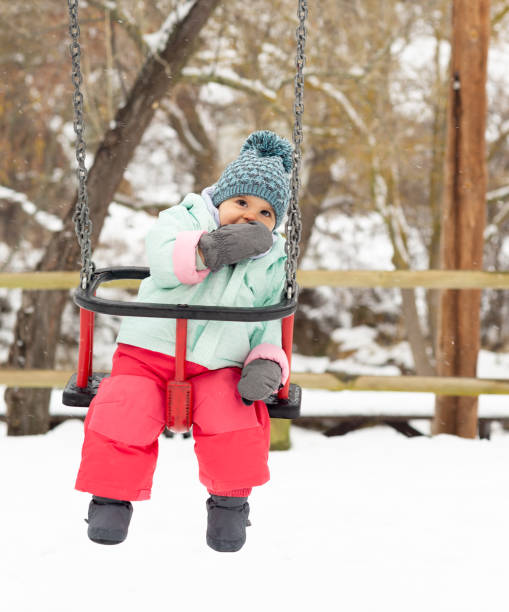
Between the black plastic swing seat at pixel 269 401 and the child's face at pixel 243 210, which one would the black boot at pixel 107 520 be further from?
the child's face at pixel 243 210

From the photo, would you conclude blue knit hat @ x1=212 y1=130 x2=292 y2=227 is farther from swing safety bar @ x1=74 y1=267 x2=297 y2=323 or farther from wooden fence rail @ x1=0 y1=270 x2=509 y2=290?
wooden fence rail @ x1=0 y1=270 x2=509 y2=290

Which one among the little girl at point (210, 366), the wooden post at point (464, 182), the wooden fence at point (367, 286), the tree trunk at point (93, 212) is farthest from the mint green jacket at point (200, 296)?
the wooden post at point (464, 182)

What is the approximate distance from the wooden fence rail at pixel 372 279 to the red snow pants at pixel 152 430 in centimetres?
163

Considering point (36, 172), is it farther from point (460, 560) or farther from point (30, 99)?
point (460, 560)

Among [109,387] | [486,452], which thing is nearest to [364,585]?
[109,387]

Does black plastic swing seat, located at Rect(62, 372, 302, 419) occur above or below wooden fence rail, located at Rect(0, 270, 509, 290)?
below

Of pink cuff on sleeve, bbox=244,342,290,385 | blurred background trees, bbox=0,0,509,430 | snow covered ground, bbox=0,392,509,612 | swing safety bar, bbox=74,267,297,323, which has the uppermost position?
blurred background trees, bbox=0,0,509,430

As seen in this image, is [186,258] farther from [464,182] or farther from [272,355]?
[464,182]

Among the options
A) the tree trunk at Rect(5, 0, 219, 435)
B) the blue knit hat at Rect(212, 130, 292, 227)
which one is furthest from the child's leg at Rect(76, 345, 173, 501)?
the tree trunk at Rect(5, 0, 219, 435)

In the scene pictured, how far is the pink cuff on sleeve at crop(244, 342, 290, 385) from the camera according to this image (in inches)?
65.8

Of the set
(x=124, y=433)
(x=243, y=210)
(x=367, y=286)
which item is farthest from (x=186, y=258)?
(x=367, y=286)

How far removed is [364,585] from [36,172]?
18.6ft

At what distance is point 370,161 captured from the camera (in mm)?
5551

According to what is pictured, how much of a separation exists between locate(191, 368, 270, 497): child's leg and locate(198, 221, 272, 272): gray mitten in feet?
1.00
